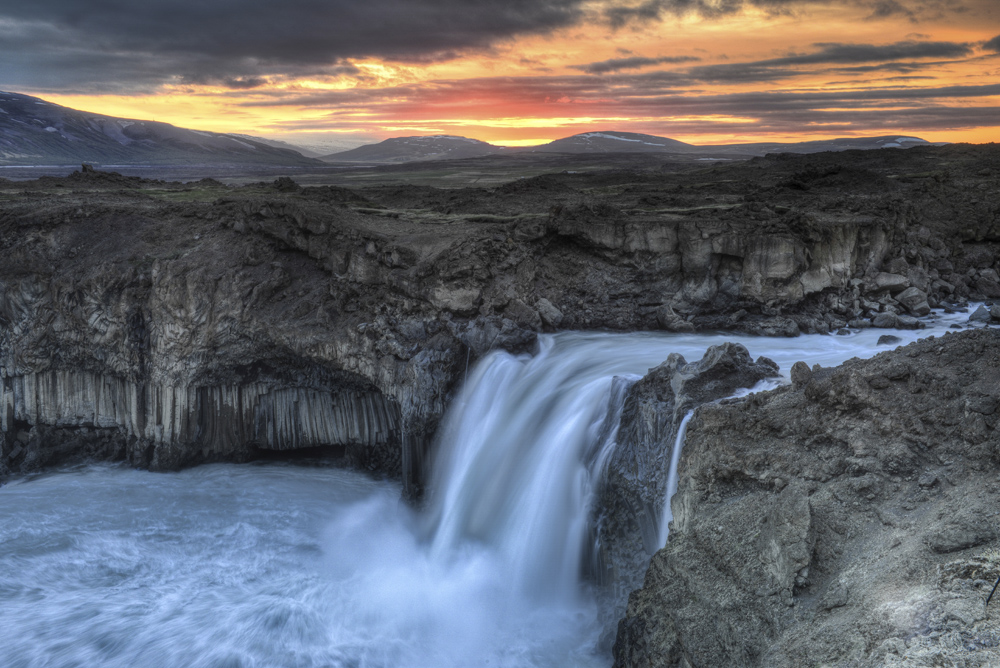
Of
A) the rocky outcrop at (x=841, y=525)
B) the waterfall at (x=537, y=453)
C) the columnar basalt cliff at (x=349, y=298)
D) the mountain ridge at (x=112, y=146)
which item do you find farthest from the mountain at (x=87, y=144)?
the rocky outcrop at (x=841, y=525)

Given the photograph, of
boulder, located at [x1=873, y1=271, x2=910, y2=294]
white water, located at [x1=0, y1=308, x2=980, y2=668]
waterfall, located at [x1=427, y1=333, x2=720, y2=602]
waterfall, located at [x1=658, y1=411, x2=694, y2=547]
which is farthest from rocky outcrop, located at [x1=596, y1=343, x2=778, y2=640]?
boulder, located at [x1=873, y1=271, x2=910, y2=294]

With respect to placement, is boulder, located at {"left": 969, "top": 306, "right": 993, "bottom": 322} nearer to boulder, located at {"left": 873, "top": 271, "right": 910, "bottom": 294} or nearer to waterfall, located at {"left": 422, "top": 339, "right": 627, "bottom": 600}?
boulder, located at {"left": 873, "top": 271, "right": 910, "bottom": 294}

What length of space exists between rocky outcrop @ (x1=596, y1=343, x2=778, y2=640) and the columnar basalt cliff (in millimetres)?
5884

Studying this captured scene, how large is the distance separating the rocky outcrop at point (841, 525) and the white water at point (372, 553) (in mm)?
3123

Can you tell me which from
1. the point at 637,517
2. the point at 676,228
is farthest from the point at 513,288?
the point at 637,517

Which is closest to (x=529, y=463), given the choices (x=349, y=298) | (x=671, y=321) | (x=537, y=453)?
(x=537, y=453)

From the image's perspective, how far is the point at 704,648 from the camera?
8820mm

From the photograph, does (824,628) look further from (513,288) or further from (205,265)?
(205,265)

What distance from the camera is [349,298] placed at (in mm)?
21453

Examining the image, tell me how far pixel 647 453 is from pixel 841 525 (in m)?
4.57

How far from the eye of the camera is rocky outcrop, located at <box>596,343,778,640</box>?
12250mm

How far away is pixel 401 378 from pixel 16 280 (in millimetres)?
13732

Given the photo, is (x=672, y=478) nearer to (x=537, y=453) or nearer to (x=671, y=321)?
(x=537, y=453)

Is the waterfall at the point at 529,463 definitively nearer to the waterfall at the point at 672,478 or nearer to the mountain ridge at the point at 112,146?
the waterfall at the point at 672,478
